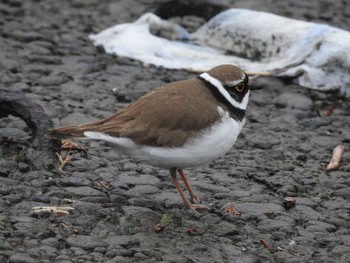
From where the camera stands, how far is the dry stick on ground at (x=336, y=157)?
753 cm

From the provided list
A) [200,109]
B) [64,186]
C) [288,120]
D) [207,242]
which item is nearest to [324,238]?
[207,242]

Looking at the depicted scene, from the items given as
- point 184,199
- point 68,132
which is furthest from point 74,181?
point 184,199

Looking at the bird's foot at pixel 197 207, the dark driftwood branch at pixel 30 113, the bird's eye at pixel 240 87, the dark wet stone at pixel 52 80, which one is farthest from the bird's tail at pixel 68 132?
the dark wet stone at pixel 52 80

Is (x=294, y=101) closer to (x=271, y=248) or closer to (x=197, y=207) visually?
(x=197, y=207)

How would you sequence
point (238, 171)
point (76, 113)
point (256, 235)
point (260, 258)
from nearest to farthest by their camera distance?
point (260, 258) < point (256, 235) < point (238, 171) < point (76, 113)

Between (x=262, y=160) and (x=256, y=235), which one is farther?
(x=262, y=160)

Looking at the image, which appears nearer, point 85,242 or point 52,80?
point 85,242

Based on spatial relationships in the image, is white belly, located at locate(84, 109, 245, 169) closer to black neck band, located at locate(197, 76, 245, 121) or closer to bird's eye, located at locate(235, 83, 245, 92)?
black neck band, located at locate(197, 76, 245, 121)

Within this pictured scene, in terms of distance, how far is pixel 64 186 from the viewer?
6.55 meters

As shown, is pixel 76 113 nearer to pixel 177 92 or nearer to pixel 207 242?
pixel 177 92

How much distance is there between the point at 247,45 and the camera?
10070mm

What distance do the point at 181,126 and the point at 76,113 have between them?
2.44 m

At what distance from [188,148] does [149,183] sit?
3.12 feet

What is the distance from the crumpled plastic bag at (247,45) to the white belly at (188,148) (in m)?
3.49
